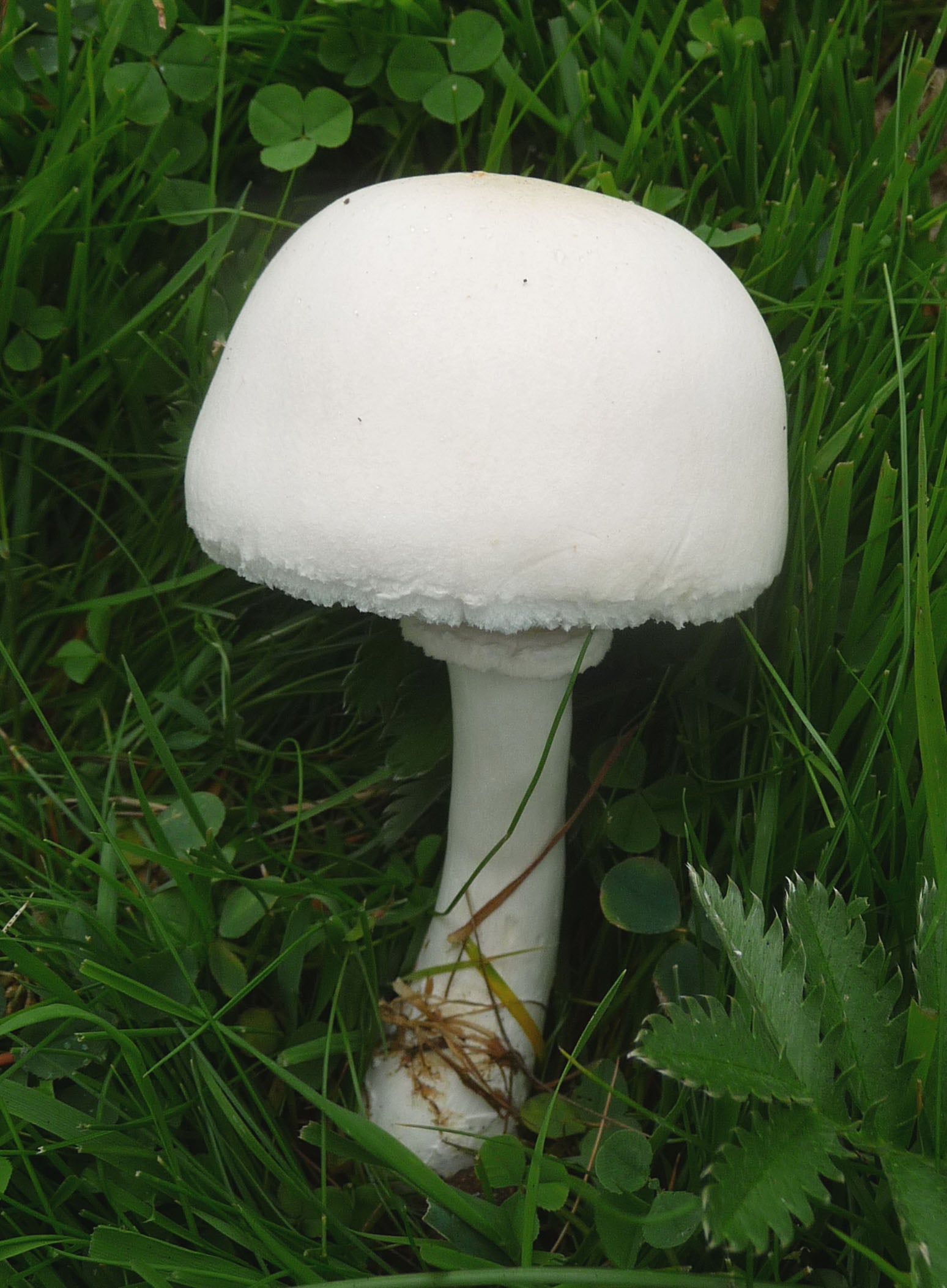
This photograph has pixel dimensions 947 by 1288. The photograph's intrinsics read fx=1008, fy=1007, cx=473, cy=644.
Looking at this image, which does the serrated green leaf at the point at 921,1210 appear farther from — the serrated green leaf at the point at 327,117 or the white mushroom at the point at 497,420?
the serrated green leaf at the point at 327,117

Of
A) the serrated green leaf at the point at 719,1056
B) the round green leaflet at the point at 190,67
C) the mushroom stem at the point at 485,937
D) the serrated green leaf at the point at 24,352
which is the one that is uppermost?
the round green leaflet at the point at 190,67

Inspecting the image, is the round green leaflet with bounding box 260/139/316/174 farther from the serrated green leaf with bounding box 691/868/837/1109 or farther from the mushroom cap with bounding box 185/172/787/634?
the serrated green leaf with bounding box 691/868/837/1109

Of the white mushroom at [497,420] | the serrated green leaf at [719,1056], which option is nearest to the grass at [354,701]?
the serrated green leaf at [719,1056]

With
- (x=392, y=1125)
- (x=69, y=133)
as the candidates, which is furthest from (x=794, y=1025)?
(x=69, y=133)

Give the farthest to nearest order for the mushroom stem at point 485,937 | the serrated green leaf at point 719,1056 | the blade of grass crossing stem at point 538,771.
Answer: the mushroom stem at point 485,937
the blade of grass crossing stem at point 538,771
the serrated green leaf at point 719,1056

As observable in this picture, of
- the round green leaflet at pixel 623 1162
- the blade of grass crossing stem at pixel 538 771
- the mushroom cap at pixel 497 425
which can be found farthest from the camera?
the blade of grass crossing stem at pixel 538 771

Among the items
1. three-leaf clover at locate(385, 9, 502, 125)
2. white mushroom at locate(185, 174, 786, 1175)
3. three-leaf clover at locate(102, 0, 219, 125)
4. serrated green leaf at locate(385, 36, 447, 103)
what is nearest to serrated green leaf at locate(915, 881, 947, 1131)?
white mushroom at locate(185, 174, 786, 1175)
